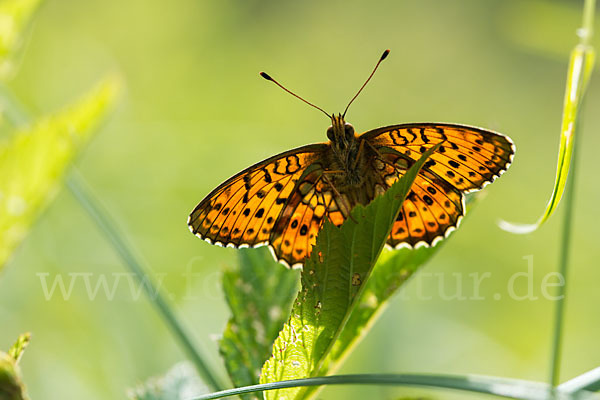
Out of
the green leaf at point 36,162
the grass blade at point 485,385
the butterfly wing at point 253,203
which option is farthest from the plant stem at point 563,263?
the green leaf at point 36,162

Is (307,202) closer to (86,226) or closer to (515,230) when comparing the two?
(515,230)

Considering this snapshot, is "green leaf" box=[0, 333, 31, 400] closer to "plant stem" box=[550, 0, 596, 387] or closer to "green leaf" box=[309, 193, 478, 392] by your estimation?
"green leaf" box=[309, 193, 478, 392]

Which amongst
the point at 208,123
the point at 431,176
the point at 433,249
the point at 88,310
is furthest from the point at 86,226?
the point at 433,249

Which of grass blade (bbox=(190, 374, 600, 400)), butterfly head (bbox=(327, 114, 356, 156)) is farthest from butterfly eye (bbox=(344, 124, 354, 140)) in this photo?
grass blade (bbox=(190, 374, 600, 400))

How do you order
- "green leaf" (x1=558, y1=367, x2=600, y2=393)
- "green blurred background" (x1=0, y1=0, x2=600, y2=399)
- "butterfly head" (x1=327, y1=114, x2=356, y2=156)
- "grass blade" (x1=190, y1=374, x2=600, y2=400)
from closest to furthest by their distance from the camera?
"grass blade" (x1=190, y1=374, x2=600, y2=400), "green leaf" (x1=558, y1=367, x2=600, y2=393), "butterfly head" (x1=327, y1=114, x2=356, y2=156), "green blurred background" (x1=0, y1=0, x2=600, y2=399)

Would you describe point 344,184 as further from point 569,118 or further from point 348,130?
point 569,118

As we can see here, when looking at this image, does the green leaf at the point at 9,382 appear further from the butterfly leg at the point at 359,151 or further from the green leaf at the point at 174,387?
the butterfly leg at the point at 359,151
